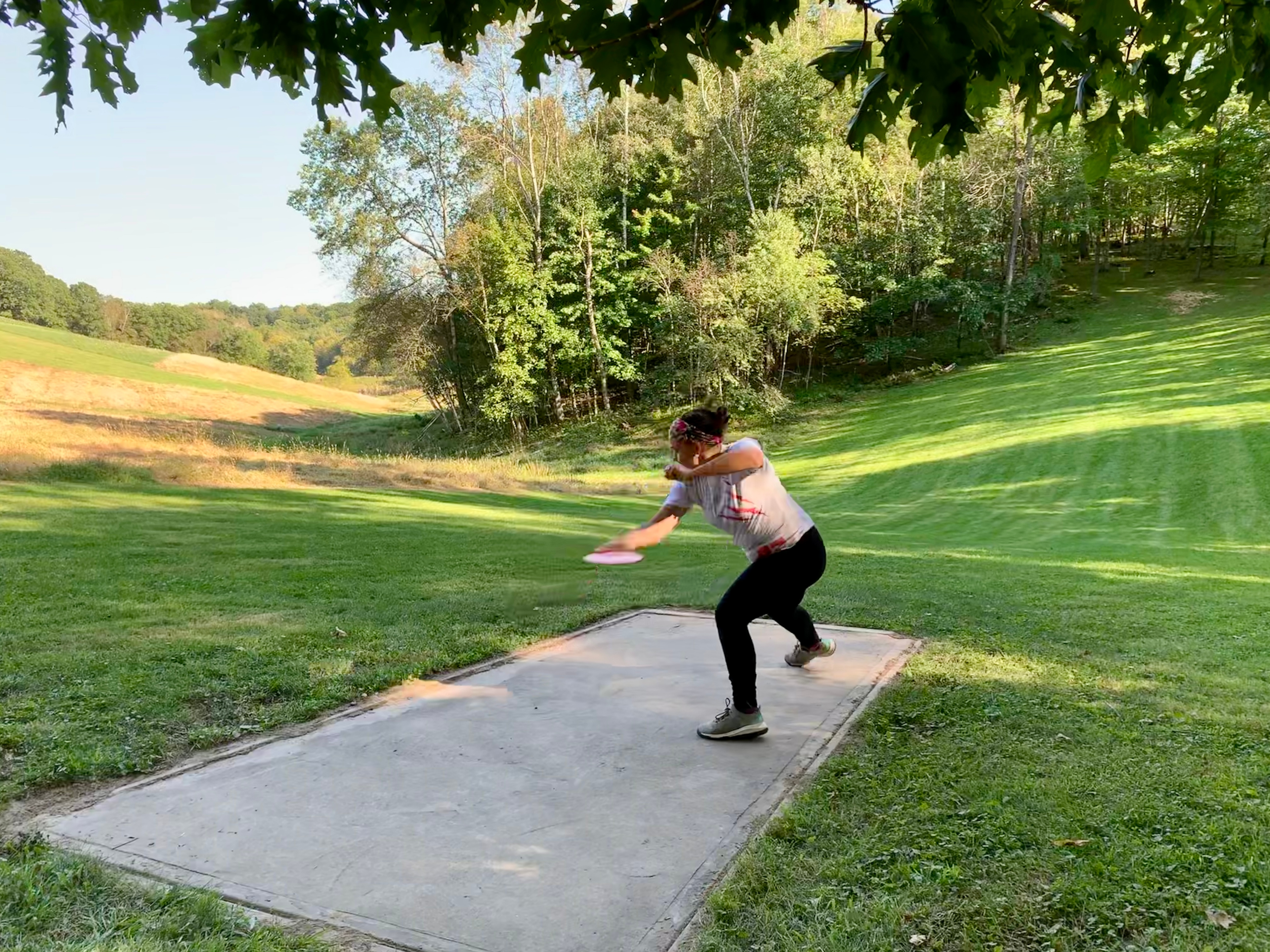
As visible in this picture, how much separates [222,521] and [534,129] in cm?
2917

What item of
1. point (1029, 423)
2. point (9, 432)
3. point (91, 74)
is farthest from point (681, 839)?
point (1029, 423)

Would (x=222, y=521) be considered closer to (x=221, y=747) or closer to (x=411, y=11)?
(x=221, y=747)

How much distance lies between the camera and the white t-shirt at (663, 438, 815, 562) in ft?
12.7

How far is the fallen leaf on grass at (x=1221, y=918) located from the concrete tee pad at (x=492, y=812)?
144 centimetres

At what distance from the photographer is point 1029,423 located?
2445 centimetres

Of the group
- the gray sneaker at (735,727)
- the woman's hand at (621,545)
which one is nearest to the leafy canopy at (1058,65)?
the woman's hand at (621,545)

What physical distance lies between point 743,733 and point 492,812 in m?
1.33

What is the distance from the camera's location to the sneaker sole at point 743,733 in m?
3.83

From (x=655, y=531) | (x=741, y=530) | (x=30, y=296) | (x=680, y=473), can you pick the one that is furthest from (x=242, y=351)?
(x=741, y=530)

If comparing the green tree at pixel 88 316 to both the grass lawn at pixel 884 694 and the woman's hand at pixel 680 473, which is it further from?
the woman's hand at pixel 680 473

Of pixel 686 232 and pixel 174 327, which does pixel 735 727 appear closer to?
pixel 686 232

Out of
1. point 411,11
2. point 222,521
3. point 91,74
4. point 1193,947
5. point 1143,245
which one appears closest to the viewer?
point 1193,947

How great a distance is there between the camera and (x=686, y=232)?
39.5 m

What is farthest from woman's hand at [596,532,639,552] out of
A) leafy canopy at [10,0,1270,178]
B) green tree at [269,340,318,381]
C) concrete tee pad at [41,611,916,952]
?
green tree at [269,340,318,381]
